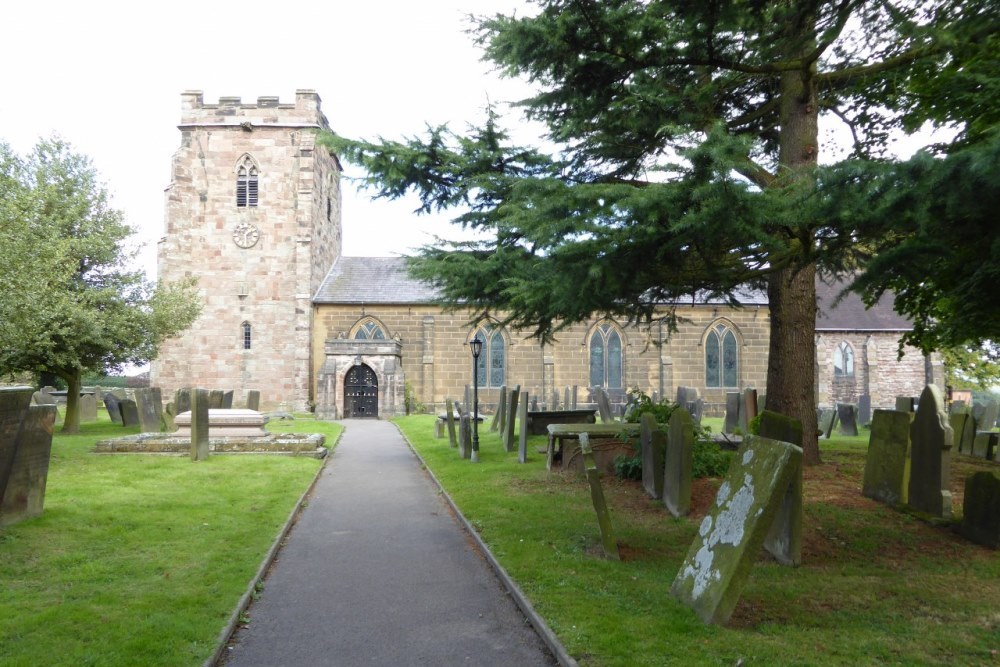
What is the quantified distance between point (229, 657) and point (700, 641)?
321 cm

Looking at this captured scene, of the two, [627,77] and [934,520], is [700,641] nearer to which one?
[934,520]

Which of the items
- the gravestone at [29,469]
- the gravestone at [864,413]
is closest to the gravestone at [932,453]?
the gravestone at [29,469]

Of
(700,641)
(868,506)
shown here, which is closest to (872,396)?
(868,506)

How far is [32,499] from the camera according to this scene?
898 centimetres

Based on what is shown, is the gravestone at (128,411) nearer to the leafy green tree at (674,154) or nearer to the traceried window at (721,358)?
the leafy green tree at (674,154)

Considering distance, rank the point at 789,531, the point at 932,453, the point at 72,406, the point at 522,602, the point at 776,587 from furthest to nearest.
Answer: the point at 72,406 → the point at 932,453 → the point at 789,531 → the point at 776,587 → the point at 522,602

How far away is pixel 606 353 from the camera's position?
35.5 metres

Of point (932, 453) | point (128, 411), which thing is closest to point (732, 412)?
point (932, 453)

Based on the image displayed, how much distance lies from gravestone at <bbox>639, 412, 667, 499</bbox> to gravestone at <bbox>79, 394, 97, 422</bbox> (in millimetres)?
23721

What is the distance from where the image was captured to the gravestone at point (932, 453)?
8.14 meters

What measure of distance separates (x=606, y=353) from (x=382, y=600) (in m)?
29.9

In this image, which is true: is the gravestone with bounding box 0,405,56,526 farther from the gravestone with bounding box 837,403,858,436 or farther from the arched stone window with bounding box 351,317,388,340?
the arched stone window with bounding box 351,317,388,340

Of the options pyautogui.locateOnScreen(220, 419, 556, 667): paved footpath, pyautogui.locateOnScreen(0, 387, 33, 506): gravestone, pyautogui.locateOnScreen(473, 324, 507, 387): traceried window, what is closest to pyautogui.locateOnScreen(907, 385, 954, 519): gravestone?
pyautogui.locateOnScreen(220, 419, 556, 667): paved footpath

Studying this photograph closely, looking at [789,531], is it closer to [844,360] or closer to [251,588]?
[251,588]
